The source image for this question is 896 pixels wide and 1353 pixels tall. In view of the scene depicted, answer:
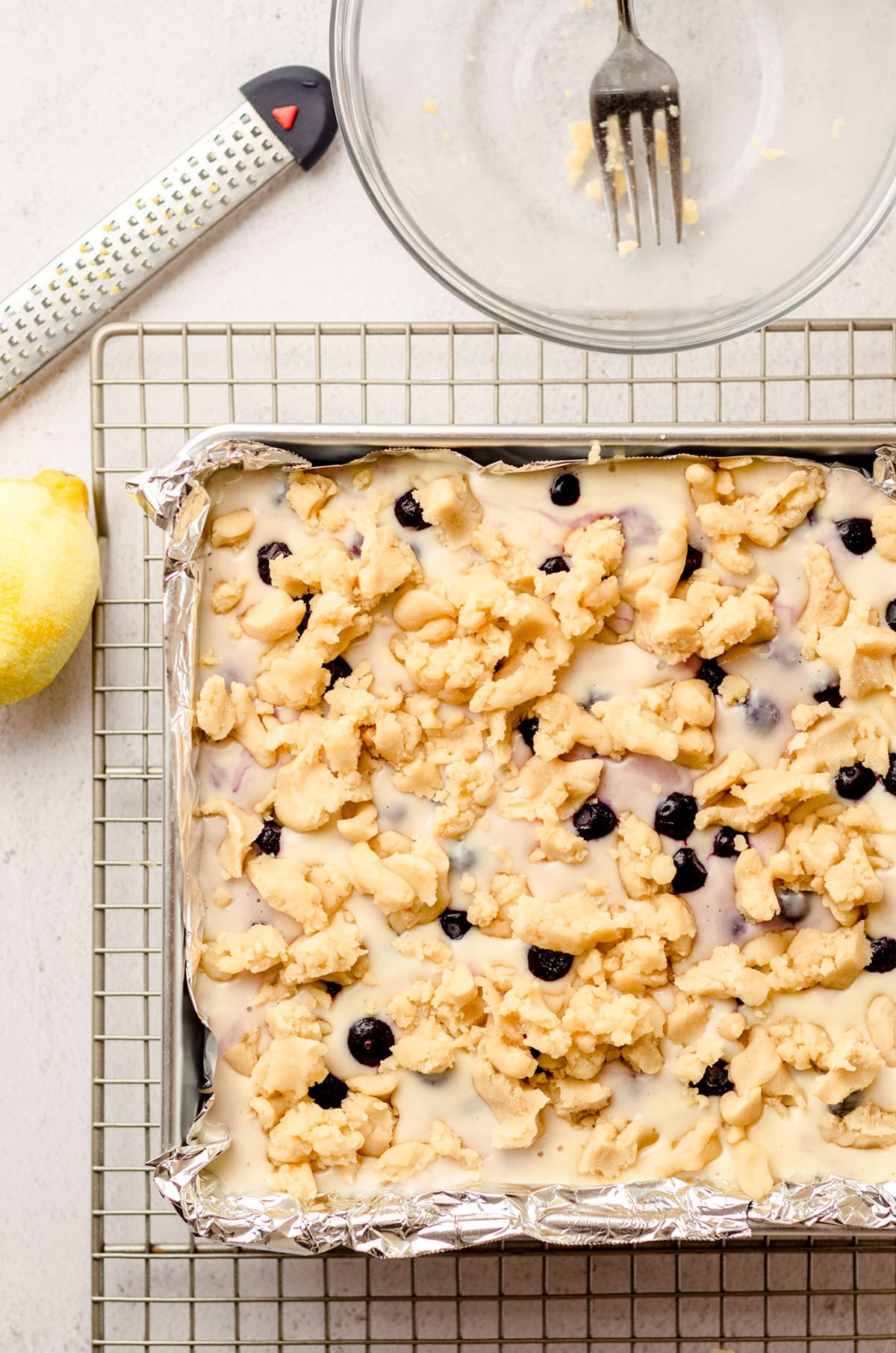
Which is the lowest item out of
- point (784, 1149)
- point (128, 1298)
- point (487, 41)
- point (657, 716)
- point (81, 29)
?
point (128, 1298)

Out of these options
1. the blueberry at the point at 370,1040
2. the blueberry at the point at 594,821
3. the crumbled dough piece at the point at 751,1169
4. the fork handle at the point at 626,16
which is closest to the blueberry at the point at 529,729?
the blueberry at the point at 594,821

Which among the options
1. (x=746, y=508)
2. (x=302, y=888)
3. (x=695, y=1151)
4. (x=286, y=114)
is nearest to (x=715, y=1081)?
(x=695, y=1151)

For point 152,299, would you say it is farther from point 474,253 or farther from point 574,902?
point 574,902

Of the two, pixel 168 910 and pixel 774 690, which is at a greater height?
pixel 774 690

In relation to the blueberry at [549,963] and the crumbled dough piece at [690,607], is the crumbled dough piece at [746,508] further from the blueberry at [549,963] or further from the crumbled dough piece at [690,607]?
the blueberry at [549,963]

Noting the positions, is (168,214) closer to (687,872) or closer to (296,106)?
(296,106)

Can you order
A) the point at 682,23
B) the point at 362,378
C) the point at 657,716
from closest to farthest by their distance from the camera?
the point at 682,23 < the point at 657,716 < the point at 362,378

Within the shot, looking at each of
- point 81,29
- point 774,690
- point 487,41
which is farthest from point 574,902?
point 81,29
